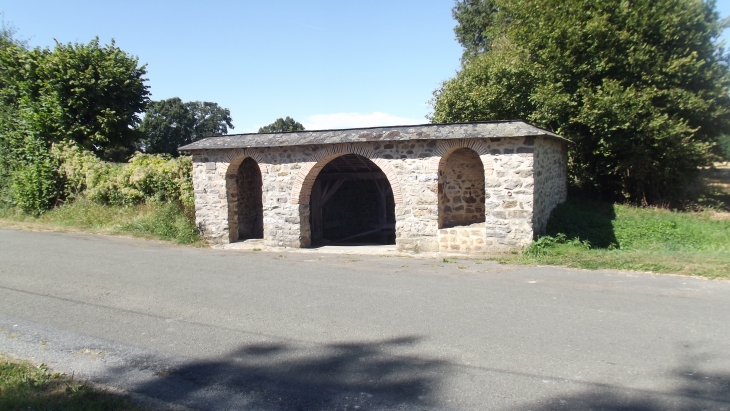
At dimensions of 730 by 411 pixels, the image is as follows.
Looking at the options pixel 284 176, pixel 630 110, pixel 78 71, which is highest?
pixel 78 71

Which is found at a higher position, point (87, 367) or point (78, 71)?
point (78, 71)

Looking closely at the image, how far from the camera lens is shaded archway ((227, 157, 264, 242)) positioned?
13.4 metres

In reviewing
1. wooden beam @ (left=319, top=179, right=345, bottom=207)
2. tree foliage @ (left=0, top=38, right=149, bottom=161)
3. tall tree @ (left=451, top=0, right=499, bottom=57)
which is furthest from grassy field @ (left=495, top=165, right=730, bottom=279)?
tall tree @ (left=451, top=0, right=499, bottom=57)

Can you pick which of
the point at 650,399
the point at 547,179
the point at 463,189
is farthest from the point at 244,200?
the point at 650,399

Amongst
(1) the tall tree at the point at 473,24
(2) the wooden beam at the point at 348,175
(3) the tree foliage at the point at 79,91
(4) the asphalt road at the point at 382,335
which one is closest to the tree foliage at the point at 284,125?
(1) the tall tree at the point at 473,24

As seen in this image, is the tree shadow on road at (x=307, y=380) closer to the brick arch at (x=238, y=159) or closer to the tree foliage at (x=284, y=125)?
the brick arch at (x=238, y=159)

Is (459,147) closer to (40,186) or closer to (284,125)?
(40,186)

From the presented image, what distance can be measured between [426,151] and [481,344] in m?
6.57

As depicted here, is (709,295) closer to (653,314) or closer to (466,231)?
(653,314)

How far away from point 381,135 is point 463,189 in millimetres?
2565

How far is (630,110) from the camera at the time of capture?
14.0 m

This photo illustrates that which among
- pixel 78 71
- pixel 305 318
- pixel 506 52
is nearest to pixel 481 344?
pixel 305 318

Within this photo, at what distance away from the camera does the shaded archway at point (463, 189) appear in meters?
12.6

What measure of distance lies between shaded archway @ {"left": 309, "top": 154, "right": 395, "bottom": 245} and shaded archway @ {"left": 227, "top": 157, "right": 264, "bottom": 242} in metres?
1.53
